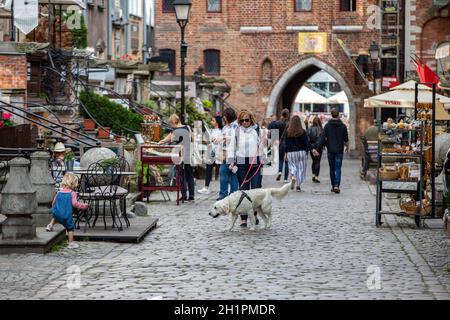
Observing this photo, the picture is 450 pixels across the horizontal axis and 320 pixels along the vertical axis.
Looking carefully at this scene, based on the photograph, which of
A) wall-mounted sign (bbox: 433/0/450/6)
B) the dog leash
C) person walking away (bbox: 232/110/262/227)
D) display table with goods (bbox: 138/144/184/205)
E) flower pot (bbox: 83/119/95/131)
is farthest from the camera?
wall-mounted sign (bbox: 433/0/450/6)

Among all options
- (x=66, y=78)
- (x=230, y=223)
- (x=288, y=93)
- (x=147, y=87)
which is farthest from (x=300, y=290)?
(x=288, y=93)

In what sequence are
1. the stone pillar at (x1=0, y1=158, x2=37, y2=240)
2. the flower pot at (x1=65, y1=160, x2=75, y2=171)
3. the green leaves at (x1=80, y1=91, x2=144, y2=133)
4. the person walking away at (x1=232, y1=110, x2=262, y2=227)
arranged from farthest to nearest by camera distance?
1. the green leaves at (x1=80, y1=91, x2=144, y2=133)
2. the flower pot at (x1=65, y1=160, x2=75, y2=171)
3. the person walking away at (x1=232, y1=110, x2=262, y2=227)
4. the stone pillar at (x1=0, y1=158, x2=37, y2=240)

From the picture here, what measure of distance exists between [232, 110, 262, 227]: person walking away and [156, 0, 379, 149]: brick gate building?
36.2 metres

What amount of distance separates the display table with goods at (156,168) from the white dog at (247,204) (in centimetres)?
438

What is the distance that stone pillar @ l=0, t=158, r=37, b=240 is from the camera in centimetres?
1300

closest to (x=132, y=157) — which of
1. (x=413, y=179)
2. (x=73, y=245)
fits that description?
(x=413, y=179)

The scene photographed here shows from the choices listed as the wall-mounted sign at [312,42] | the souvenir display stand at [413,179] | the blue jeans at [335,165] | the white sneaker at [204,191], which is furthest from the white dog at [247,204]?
the wall-mounted sign at [312,42]

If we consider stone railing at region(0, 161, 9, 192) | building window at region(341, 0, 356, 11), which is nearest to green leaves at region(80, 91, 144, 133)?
stone railing at region(0, 161, 9, 192)

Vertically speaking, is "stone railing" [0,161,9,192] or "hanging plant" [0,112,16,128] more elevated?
"hanging plant" [0,112,16,128]

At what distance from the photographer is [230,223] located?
16.0 m

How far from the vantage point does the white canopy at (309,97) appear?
5905 cm

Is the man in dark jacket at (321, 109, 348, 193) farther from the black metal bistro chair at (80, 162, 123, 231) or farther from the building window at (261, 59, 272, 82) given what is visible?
the building window at (261, 59, 272, 82)

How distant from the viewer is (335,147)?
24.8 m

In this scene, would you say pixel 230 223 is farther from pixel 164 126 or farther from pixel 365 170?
pixel 365 170
